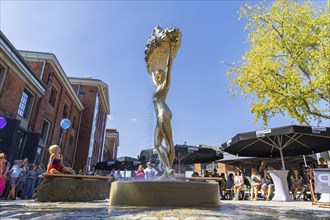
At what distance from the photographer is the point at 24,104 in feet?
45.2

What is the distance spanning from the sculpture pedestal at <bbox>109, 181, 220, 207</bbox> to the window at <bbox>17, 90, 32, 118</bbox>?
12.3 meters

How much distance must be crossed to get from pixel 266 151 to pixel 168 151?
27.2ft

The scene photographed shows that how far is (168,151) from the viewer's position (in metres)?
4.33

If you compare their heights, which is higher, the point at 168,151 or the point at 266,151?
the point at 266,151

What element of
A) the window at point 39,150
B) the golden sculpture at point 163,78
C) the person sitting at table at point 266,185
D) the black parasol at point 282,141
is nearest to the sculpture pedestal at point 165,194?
the golden sculpture at point 163,78

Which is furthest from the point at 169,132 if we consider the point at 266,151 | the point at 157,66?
the point at 266,151

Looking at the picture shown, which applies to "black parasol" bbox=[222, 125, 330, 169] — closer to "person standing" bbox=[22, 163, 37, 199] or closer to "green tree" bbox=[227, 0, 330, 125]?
"green tree" bbox=[227, 0, 330, 125]

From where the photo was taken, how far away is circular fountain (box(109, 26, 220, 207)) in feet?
10.8

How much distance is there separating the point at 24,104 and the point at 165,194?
13.5m

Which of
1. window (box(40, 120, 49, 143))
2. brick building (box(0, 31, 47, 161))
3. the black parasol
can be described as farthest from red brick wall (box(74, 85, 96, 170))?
the black parasol

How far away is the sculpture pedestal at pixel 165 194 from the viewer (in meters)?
3.26

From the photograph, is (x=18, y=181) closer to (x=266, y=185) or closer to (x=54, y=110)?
A: (x=266, y=185)

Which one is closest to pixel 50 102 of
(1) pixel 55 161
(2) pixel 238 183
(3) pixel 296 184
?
(1) pixel 55 161

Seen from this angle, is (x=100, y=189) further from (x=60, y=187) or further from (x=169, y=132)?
(x=169, y=132)
